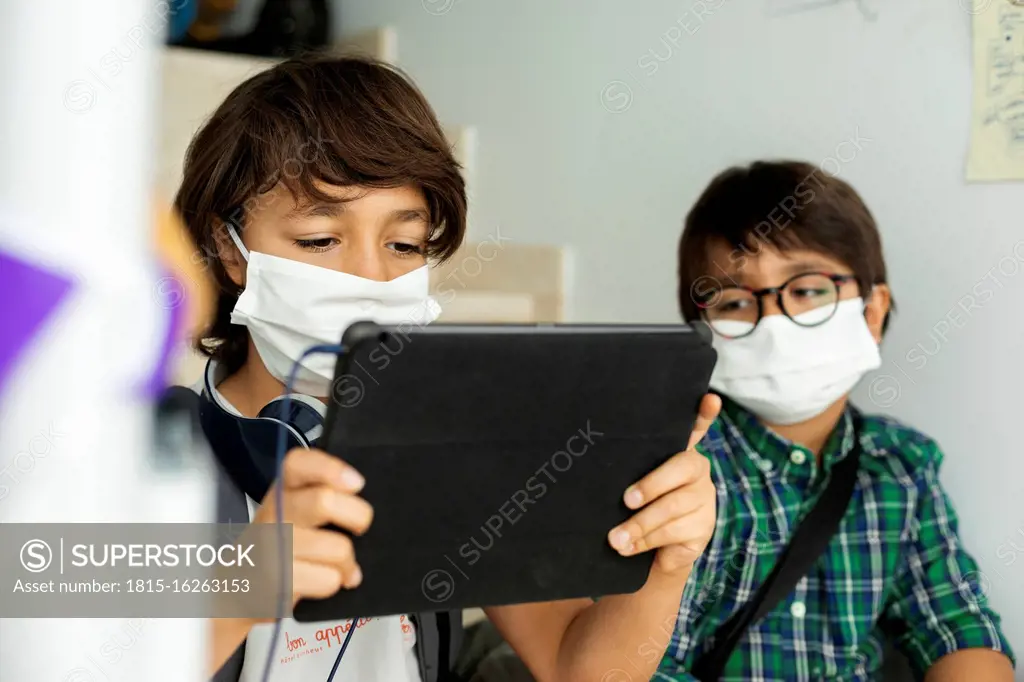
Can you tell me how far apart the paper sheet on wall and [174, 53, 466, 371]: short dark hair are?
0.66 metres

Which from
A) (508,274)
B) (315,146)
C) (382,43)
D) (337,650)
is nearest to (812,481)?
(337,650)

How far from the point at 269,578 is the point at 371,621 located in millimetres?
323

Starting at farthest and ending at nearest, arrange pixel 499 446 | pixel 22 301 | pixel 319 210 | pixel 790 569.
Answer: pixel 790 569, pixel 319 210, pixel 499 446, pixel 22 301

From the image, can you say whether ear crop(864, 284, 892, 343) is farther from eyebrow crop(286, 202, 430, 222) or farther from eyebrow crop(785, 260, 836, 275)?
eyebrow crop(286, 202, 430, 222)

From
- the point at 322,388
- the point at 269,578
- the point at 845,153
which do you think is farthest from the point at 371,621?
the point at 845,153

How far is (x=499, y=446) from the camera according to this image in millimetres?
574

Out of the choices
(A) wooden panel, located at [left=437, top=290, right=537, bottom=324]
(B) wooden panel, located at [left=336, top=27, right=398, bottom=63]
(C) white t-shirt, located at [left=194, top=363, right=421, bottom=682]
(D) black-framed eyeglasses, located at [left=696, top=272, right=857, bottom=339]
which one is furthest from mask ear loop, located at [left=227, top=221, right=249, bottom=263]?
(B) wooden panel, located at [left=336, top=27, right=398, bottom=63]

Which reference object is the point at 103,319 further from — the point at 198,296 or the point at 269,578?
the point at 198,296

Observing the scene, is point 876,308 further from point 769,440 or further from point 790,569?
point 790,569

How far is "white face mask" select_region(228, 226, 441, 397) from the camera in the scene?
806 millimetres

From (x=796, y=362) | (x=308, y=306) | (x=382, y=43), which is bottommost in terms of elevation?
(x=796, y=362)

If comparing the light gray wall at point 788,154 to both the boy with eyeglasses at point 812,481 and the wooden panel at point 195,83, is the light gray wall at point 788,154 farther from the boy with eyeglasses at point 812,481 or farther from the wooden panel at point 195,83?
the wooden panel at point 195,83

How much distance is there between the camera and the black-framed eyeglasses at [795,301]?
108 cm

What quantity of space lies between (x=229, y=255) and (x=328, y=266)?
121 mm
